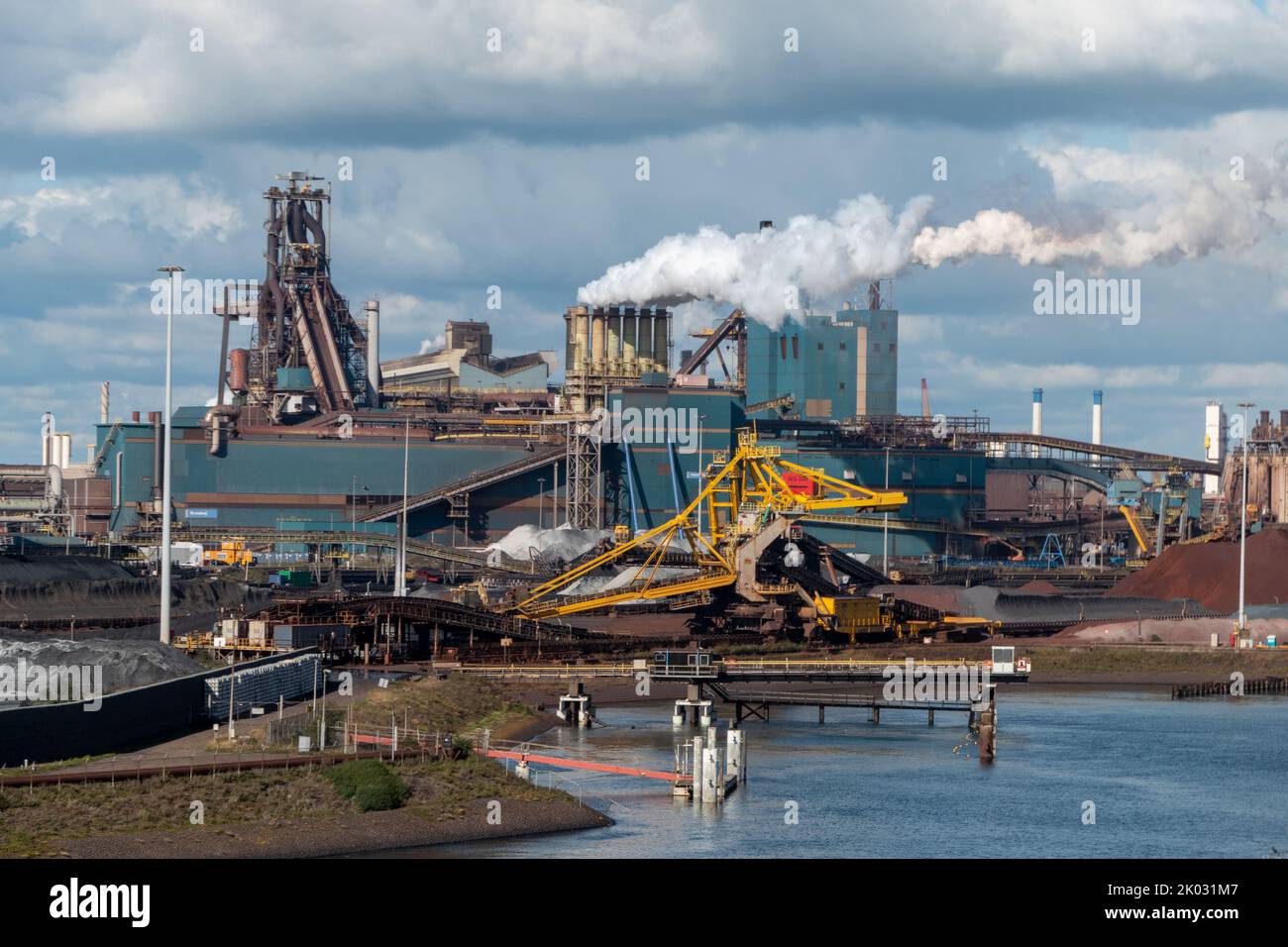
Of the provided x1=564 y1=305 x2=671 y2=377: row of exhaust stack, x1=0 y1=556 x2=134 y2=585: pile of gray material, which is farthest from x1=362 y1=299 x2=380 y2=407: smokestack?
x1=0 y1=556 x2=134 y2=585: pile of gray material

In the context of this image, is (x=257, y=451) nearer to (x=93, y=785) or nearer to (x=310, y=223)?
(x=310, y=223)

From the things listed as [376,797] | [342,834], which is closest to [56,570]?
[376,797]

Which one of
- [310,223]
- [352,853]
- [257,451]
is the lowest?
[352,853]

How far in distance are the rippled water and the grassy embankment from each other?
263 cm

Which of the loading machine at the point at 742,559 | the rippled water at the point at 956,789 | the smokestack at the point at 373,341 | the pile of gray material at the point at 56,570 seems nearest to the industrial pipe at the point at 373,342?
the smokestack at the point at 373,341

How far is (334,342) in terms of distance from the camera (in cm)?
18800

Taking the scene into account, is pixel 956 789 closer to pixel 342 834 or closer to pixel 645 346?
pixel 342 834

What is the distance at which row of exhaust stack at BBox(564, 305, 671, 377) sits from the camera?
7072 inches

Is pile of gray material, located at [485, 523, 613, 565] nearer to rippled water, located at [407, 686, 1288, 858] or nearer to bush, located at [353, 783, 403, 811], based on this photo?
rippled water, located at [407, 686, 1288, 858]

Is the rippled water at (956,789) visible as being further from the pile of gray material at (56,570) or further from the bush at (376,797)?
the pile of gray material at (56,570)
